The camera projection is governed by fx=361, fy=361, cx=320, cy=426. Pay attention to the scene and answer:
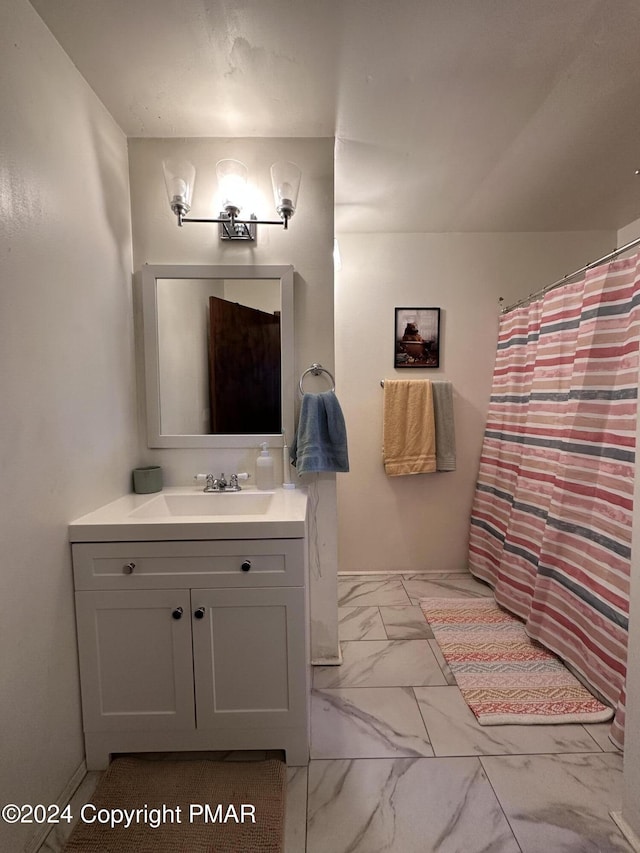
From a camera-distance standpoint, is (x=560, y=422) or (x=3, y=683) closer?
(x=3, y=683)

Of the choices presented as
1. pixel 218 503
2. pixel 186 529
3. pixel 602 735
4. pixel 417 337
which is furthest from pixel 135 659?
pixel 417 337

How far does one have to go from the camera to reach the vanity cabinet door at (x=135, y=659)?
1135 mm

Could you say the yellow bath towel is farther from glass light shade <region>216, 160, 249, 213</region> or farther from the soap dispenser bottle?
glass light shade <region>216, 160, 249, 213</region>

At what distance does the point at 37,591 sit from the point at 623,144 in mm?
2689

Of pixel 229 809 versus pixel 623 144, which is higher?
pixel 623 144

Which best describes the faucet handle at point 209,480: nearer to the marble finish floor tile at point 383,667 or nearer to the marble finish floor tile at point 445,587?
the marble finish floor tile at point 383,667

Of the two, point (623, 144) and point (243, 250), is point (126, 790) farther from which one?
point (623, 144)

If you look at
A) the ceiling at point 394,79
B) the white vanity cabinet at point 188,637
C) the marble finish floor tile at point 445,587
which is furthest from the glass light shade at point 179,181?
the marble finish floor tile at point 445,587

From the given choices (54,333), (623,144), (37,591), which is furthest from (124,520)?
(623,144)

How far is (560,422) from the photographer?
5.71 feet

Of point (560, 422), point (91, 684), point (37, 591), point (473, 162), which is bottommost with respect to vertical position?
point (91, 684)

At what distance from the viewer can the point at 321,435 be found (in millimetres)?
1548

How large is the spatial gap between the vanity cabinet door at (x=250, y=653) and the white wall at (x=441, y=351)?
51.3 inches

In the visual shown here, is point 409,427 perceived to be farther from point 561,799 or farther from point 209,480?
point 561,799
